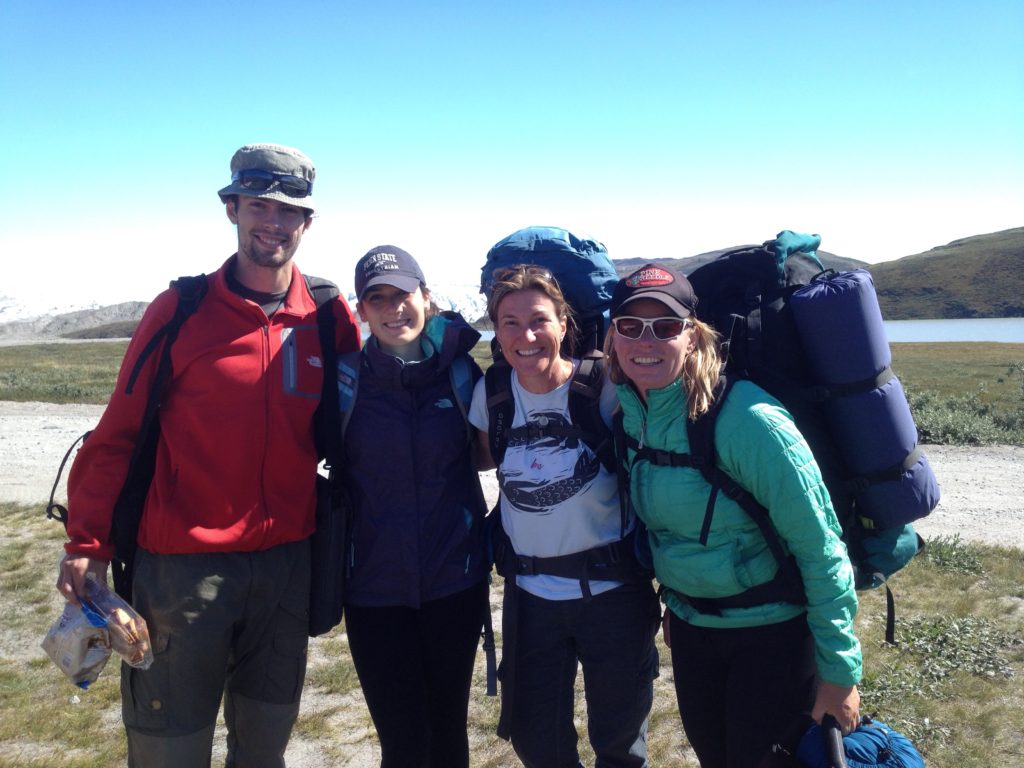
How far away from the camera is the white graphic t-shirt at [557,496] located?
10.6 feet

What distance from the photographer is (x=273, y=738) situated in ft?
11.4

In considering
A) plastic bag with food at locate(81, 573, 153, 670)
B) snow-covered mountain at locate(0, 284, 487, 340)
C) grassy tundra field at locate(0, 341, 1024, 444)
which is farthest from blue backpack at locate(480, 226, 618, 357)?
snow-covered mountain at locate(0, 284, 487, 340)

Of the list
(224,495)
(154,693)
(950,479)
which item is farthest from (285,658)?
(950,479)

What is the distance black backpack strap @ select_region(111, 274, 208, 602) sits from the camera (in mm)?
3160

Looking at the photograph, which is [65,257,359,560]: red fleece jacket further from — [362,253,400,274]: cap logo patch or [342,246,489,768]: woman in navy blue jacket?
[362,253,400,274]: cap logo patch

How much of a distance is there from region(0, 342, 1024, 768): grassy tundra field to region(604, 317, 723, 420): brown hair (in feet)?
8.79

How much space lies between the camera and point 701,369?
2.87m

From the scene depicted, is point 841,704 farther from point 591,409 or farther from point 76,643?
point 76,643

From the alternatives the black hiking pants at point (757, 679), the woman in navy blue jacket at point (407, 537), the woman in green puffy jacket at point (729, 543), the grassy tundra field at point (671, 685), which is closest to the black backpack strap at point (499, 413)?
the woman in navy blue jacket at point (407, 537)

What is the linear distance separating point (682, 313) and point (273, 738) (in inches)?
109

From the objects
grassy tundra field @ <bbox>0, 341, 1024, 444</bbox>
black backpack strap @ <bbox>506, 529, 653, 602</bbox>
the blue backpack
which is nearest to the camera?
black backpack strap @ <bbox>506, 529, 653, 602</bbox>

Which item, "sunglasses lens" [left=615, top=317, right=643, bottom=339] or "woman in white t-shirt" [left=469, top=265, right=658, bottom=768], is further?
"woman in white t-shirt" [left=469, top=265, right=658, bottom=768]

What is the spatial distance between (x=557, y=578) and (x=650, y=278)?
140cm

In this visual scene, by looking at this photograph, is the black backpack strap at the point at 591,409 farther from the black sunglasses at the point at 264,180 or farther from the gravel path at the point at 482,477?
the gravel path at the point at 482,477
